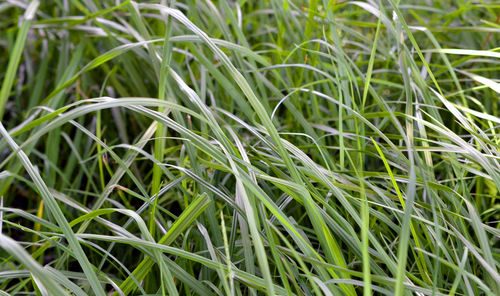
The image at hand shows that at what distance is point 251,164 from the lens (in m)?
0.83

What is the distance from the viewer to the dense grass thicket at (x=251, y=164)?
2.09 feet

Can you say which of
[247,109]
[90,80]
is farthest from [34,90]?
[247,109]

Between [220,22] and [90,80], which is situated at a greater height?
[220,22]

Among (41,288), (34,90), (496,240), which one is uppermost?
(34,90)

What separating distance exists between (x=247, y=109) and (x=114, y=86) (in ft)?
1.40

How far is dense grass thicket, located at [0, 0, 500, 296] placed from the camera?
64 cm

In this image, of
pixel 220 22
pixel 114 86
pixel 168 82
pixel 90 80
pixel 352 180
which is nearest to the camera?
pixel 352 180

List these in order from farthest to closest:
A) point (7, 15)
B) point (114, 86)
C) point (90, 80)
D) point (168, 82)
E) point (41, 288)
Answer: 1. point (7, 15)
2. point (90, 80)
3. point (114, 86)
4. point (168, 82)
5. point (41, 288)

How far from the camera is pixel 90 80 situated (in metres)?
1.28

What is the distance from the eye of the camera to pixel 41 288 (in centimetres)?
64

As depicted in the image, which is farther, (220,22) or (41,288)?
(220,22)

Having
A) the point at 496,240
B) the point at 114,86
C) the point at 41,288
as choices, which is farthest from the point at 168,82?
the point at 496,240

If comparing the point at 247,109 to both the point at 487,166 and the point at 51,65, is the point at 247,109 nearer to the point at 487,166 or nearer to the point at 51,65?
the point at 487,166

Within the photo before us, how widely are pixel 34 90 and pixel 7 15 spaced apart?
69 cm
